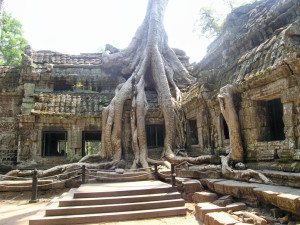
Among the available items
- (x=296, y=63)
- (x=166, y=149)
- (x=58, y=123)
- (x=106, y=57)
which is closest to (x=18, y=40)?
(x=106, y=57)

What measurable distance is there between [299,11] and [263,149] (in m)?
2.95

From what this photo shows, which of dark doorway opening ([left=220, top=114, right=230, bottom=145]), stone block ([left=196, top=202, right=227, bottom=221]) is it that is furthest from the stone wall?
stone block ([left=196, top=202, right=227, bottom=221])

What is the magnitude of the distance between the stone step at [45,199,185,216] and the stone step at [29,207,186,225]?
14 cm

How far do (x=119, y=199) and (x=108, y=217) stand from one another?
54 cm

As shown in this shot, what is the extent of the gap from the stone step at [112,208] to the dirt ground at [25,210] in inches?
13.7

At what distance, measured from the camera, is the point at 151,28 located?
430 inches

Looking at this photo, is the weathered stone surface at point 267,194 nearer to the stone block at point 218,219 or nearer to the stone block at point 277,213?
the stone block at point 277,213

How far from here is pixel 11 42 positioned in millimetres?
17250

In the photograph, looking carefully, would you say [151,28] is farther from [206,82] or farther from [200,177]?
[200,177]

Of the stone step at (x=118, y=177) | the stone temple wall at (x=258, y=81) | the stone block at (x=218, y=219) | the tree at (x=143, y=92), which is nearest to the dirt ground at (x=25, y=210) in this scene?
the stone block at (x=218, y=219)

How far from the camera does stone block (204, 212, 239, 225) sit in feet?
10.1

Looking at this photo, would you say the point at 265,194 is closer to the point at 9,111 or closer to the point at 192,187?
the point at 192,187

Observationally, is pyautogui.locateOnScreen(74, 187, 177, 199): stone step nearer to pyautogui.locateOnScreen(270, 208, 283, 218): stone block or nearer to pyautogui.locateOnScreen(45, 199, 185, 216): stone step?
pyautogui.locateOnScreen(45, 199, 185, 216): stone step

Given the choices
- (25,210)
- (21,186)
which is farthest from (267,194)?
(21,186)
